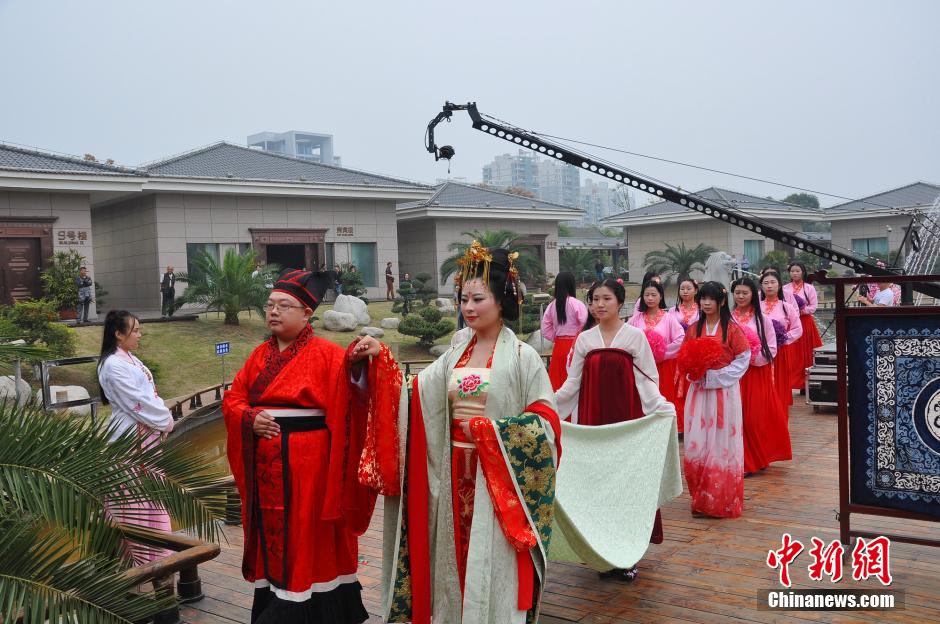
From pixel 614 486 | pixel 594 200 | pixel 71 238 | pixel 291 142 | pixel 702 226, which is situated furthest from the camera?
pixel 594 200

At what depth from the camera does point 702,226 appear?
33.0 m

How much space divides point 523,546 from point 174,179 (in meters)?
20.9

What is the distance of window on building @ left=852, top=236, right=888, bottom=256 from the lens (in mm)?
32531

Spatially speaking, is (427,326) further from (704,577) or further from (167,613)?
(167,613)

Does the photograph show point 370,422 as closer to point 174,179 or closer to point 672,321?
point 672,321

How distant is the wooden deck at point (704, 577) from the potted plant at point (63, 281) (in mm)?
15385

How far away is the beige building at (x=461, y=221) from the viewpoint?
28.6m

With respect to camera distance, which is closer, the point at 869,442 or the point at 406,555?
the point at 406,555

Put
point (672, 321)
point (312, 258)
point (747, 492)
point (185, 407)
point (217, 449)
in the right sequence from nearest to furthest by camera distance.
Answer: point (747, 492) → point (672, 321) → point (217, 449) → point (185, 407) → point (312, 258)

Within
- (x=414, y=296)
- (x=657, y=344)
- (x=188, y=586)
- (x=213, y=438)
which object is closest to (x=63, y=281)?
(x=414, y=296)

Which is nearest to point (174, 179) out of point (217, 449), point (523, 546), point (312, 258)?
point (312, 258)

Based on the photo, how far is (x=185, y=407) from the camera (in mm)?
12906

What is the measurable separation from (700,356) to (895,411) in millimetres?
1677

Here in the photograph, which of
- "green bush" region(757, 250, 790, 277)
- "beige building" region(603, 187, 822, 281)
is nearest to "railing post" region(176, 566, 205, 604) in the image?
"green bush" region(757, 250, 790, 277)
